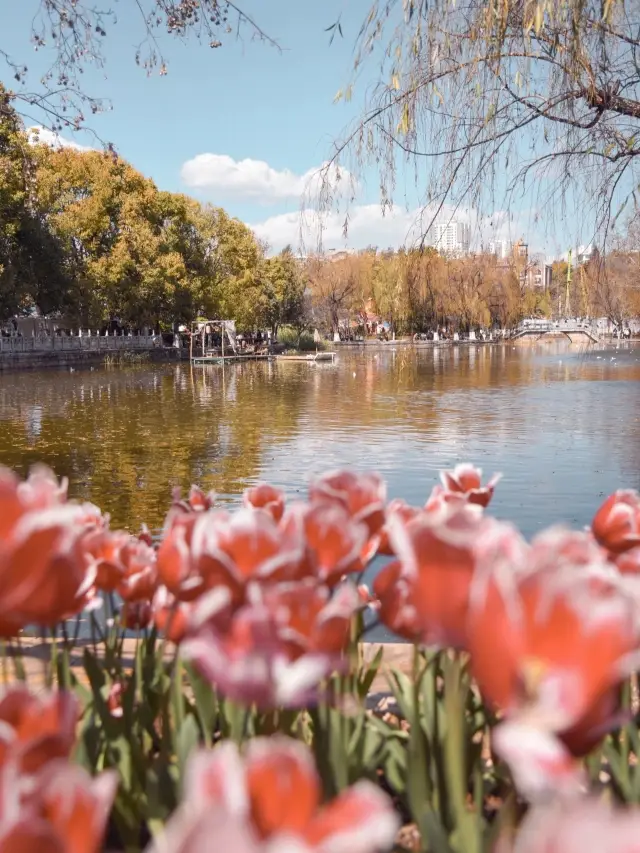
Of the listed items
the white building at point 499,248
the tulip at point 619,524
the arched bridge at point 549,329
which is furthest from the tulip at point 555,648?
the arched bridge at point 549,329

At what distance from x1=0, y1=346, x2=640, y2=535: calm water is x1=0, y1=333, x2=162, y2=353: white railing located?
13399 millimetres

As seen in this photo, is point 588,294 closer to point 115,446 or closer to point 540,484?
point 540,484

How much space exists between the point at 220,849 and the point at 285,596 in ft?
1.32

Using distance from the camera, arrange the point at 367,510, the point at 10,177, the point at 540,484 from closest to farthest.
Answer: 1. the point at 367,510
2. the point at 540,484
3. the point at 10,177

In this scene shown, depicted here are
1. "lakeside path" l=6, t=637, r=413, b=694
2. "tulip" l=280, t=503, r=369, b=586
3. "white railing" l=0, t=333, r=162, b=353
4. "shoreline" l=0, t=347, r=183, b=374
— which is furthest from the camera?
"white railing" l=0, t=333, r=162, b=353

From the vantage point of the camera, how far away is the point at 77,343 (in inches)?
1828

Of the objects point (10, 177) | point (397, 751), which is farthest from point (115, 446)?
point (10, 177)

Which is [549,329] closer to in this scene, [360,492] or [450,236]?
[450,236]

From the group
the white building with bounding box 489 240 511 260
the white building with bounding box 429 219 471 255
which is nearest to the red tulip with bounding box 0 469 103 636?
the white building with bounding box 429 219 471 255

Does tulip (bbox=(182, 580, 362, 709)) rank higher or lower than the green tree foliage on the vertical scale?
lower

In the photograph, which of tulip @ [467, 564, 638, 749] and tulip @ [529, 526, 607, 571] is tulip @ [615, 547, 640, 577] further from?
tulip @ [467, 564, 638, 749]

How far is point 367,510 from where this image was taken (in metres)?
1.30

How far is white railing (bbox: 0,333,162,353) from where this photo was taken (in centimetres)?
4122

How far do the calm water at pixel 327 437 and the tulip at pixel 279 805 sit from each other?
724 cm
